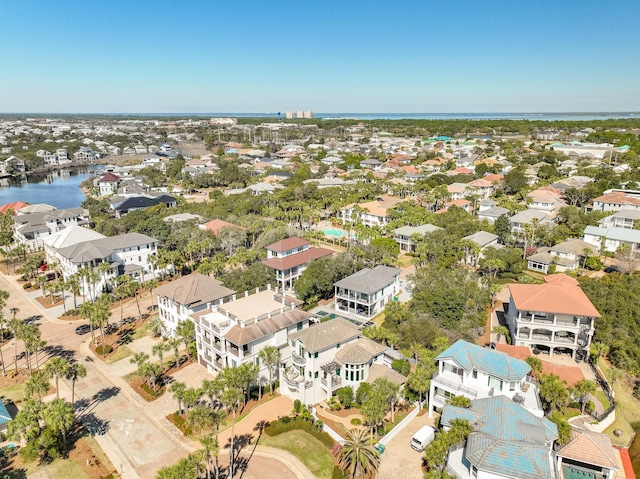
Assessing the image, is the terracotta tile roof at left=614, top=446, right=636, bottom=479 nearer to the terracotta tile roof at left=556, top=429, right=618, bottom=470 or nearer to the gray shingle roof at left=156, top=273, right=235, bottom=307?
the terracotta tile roof at left=556, top=429, right=618, bottom=470

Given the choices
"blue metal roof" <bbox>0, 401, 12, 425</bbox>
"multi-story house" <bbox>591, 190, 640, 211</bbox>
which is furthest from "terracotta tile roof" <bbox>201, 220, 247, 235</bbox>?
"multi-story house" <bbox>591, 190, 640, 211</bbox>

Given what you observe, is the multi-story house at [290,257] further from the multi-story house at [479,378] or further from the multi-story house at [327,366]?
the multi-story house at [479,378]

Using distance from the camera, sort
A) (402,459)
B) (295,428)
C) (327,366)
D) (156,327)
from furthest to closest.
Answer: (156,327) → (327,366) → (295,428) → (402,459)

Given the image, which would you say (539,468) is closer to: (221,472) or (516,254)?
(221,472)

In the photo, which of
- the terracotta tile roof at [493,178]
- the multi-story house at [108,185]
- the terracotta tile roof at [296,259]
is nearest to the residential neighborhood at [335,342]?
the terracotta tile roof at [296,259]

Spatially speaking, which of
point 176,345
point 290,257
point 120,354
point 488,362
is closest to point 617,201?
point 290,257

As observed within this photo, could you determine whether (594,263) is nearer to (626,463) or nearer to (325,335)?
(626,463)
